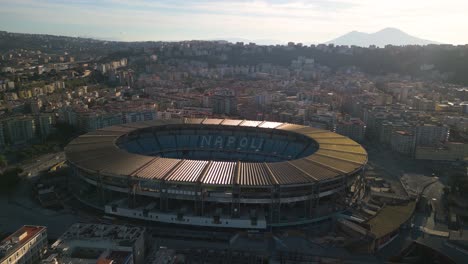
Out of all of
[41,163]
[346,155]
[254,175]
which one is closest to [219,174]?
[254,175]

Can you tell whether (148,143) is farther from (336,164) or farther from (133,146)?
(336,164)

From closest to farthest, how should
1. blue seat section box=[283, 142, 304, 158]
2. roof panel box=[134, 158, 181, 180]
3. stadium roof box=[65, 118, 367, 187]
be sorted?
stadium roof box=[65, 118, 367, 187], roof panel box=[134, 158, 181, 180], blue seat section box=[283, 142, 304, 158]

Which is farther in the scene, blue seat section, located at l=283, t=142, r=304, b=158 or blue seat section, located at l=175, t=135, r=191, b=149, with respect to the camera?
blue seat section, located at l=175, t=135, r=191, b=149

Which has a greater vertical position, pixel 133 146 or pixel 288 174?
pixel 288 174

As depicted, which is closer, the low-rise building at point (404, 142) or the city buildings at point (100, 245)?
the city buildings at point (100, 245)

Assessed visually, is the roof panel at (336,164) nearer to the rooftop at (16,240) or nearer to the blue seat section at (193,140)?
the blue seat section at (193,140)

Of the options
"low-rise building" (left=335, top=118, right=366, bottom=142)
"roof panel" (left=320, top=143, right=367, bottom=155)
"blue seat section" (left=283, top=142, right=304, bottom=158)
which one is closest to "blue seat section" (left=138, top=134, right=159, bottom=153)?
"blue seat section" (left=283, top=142, right=304, bottom=158)

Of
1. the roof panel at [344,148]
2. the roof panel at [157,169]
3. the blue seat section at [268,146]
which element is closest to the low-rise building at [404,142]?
the roof panel at [344,148]

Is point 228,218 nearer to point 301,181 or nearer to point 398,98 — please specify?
point 301,181

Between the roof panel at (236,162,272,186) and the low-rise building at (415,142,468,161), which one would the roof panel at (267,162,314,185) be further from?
the low-rise building at (415,142,468,161)

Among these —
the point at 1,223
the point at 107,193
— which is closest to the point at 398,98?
the point at 107,193
